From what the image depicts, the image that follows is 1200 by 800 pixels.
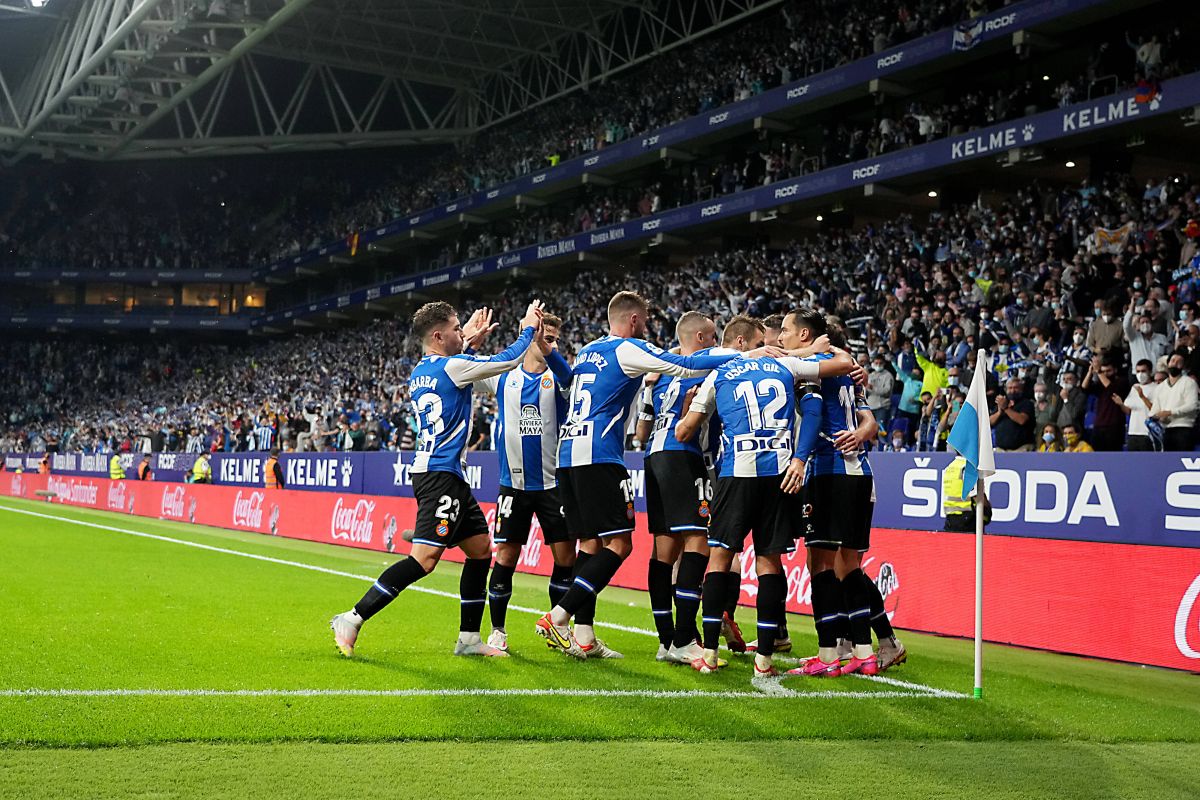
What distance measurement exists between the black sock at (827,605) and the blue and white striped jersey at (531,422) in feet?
6.78

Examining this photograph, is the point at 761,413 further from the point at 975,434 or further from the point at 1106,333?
the point at 1106,333

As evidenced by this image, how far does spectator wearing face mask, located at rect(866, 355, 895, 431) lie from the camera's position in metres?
19.1

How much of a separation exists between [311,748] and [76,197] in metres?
71.1

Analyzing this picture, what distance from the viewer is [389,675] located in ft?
24.1

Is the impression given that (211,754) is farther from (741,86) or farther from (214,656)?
(741,86)

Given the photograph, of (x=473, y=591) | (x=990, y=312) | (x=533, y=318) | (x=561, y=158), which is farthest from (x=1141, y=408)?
(x=561, y=158)

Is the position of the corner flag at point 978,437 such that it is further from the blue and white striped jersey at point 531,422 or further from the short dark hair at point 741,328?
the blue and white striped jersey at point 531,422

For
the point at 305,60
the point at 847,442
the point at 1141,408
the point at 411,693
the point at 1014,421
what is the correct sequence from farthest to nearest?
the point at 305,60, the point at 1014,421, the point at 1141,408, the point at 847,442, the point at 411,693

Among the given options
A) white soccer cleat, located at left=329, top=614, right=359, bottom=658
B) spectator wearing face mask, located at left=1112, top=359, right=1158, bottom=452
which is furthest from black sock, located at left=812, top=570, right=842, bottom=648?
spectator wearing face mask, located at left=1112, top=359, right=1158, bottom=452

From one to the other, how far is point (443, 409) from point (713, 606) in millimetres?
2277

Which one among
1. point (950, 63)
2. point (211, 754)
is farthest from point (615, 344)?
point (950, 63)

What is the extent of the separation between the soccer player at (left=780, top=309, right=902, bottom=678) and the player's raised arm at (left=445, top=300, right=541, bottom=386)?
1.74m

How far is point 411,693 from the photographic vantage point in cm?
673

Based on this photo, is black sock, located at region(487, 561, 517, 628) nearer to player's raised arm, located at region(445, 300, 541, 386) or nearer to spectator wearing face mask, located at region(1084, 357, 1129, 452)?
player's raised arm, located at region(445, 300, 541, 386)
